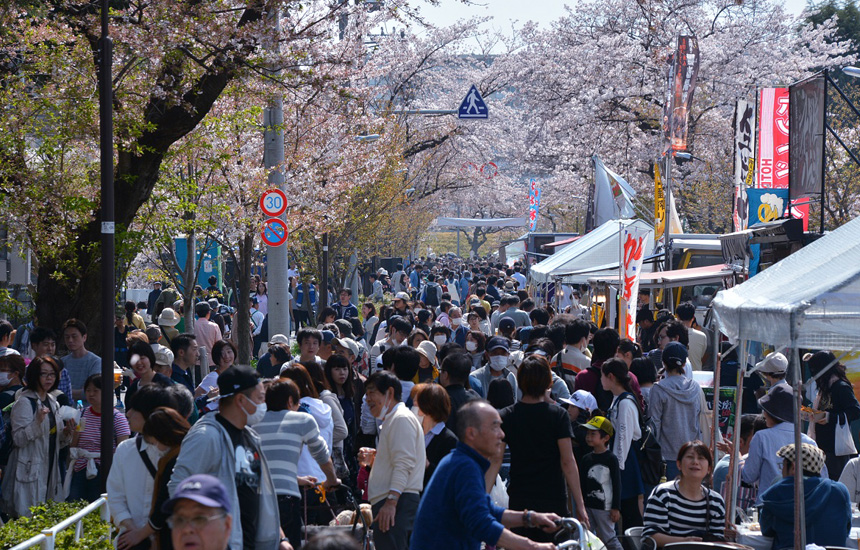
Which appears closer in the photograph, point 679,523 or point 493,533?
point 493,533

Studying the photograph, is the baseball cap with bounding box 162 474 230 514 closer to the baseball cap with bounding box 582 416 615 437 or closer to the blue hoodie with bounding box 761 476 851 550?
the blue hoodie with bounding box 761 476 851 550

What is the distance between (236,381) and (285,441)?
44.2 inches

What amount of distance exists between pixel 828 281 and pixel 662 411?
393cm

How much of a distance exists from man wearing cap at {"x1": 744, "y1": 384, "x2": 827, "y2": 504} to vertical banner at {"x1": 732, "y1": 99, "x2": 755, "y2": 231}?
10.0m

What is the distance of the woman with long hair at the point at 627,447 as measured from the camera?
7.61 meters

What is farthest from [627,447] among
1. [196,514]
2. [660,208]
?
[660,208]

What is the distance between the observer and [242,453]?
196 inches

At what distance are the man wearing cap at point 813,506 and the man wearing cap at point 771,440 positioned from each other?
1.42m

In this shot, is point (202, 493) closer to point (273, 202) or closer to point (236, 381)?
point (236, 381)

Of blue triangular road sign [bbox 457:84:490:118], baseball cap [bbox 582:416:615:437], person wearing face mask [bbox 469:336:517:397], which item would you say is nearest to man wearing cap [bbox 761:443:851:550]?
baseball cap [bbox 582:416:615:437]

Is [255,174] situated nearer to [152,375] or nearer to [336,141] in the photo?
[336,141]

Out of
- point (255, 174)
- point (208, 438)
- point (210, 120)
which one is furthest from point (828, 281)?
point (255, 174)

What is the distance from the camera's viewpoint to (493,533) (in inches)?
177

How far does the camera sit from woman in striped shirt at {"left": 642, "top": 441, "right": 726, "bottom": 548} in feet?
19.8
